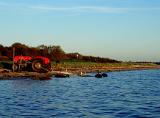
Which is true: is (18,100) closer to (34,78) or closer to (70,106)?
(70,106)

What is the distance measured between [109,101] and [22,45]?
13188 cm

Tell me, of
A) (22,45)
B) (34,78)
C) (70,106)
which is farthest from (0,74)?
(22,45)

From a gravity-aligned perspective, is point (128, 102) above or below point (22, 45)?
below

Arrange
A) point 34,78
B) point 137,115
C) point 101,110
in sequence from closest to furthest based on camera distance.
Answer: point 137,115
point 101,110
point 34,78

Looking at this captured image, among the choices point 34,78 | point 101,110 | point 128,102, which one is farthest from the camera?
point 34,78

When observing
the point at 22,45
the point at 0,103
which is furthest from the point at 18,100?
the point at 22,45

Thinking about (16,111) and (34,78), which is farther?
(34,78)

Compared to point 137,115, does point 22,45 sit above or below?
above

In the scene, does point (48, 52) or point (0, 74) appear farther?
point (48, 52)

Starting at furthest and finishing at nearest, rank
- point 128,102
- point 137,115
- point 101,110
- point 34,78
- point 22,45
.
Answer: point 22,45, point 34,78, point 128,102, point 101,110, point 137,115

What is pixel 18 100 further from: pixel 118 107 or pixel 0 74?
pixel 0 74

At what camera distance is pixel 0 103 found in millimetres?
45250

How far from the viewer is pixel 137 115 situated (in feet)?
123

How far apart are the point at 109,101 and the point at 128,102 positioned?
2340 mm
